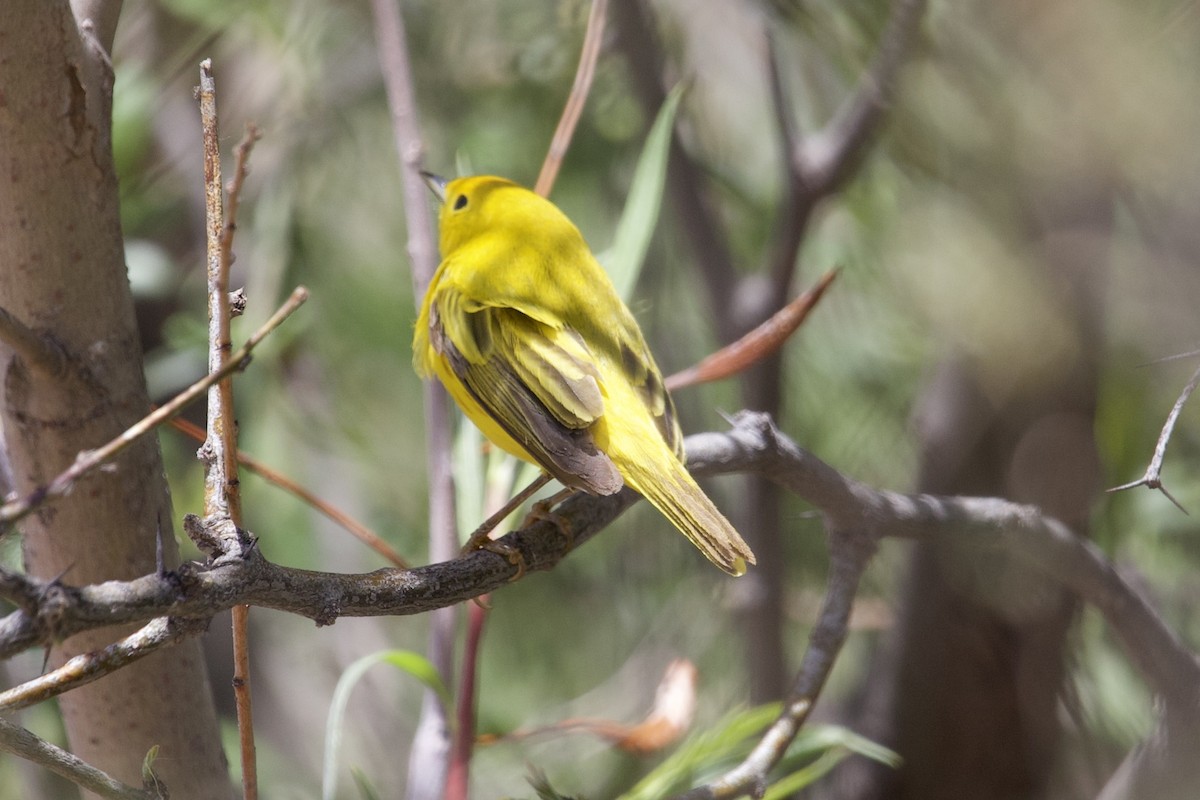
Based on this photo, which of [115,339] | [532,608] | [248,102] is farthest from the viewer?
[248,102]

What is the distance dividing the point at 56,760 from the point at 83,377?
20.5 inches

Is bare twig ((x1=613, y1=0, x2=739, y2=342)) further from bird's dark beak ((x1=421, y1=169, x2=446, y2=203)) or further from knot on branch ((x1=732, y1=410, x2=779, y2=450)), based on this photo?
knot on branch ((x1=732, y1=410, x2=779, y2=450))

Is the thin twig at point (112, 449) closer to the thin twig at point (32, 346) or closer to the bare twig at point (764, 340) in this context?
the thin twig at point (32, 346)

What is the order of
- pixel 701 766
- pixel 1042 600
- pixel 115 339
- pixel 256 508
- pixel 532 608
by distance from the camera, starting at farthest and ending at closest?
pixel 532 608, pixel 256 508, pixel 1042 600, pixel 701 766, pixel 115 339

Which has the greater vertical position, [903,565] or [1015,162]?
[1015,162]

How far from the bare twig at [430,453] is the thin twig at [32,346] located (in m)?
0.77

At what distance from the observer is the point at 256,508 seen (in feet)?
10.5

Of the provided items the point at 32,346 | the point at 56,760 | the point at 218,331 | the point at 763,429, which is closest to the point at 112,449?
the point at 218,331

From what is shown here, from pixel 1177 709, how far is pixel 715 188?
2061 mm

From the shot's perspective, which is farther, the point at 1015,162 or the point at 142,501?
the point at 1015,162

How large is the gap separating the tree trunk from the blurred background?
3.44 feet

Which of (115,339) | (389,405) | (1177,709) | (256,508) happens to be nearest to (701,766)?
(1177,709)

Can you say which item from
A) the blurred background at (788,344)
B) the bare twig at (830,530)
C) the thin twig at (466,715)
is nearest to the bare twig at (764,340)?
the bare twig at (830,530)

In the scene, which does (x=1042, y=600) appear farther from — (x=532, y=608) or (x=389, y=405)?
(x=389, y=405)
